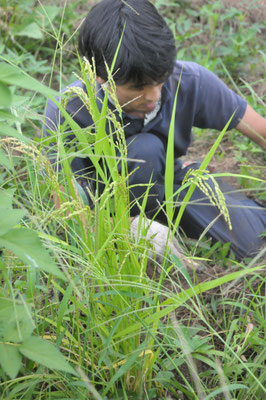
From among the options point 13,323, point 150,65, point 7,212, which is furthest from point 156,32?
point 13,323

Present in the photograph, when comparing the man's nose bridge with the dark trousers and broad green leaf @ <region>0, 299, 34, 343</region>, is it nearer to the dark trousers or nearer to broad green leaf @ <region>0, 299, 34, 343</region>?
the dark trousers

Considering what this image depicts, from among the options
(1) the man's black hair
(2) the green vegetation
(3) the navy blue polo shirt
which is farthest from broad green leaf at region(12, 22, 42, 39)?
(2) the green vegetation

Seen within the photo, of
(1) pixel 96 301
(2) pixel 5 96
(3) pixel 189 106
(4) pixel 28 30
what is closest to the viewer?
(2) pixel 5 96

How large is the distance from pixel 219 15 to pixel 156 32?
5.46ft

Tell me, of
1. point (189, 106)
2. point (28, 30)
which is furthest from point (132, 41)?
point (28, 30)

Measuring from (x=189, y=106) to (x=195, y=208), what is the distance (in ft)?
1.36

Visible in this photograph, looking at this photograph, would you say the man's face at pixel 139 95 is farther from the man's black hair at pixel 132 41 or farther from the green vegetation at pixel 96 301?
the green vegetation at pixel 96 301

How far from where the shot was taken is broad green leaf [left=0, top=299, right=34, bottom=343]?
30.0 inches

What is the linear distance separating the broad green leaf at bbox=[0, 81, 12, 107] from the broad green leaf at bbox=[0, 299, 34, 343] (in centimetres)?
31

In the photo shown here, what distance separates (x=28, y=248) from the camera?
71 cm

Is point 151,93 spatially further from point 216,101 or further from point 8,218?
point 8,218

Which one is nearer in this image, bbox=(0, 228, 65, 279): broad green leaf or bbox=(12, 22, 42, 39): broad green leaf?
bbox=(0, 228, 65, 279): broad green leaf

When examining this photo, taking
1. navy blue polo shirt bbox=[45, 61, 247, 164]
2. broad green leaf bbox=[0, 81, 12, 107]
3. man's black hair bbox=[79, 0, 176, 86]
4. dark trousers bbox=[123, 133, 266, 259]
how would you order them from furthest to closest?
1. navy blue polo shirt bbox=[45, 61, 247, 164]
2. dark trousers bbox=[123, 133, 266, 259]
3. man's black hair bbox=[79, 0, 176, 86]
4. broad green leaf bbox=[0, 81, 12, 107]

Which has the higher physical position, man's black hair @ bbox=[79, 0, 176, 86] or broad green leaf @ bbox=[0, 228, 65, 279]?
man's black hair @ bbox=[79, 0, 176, 86]
